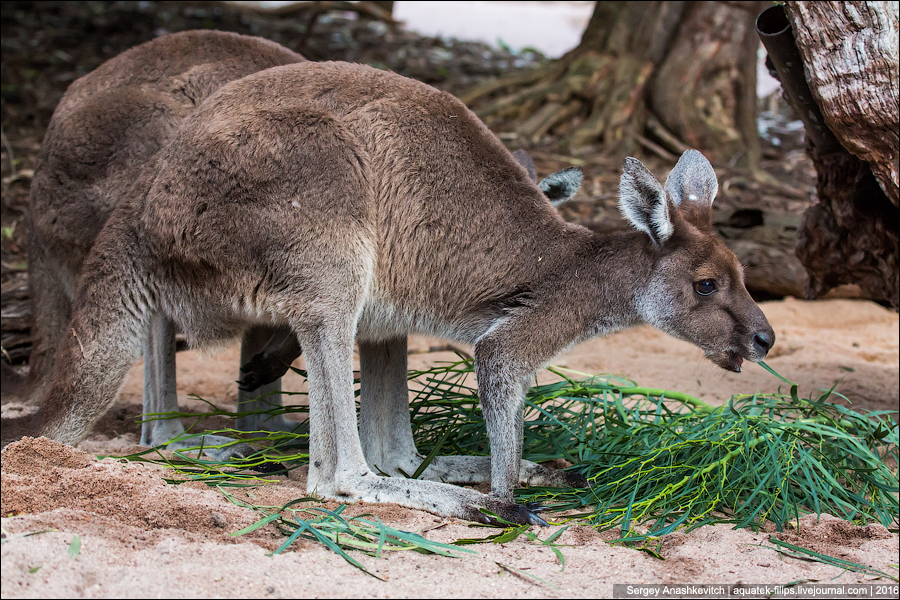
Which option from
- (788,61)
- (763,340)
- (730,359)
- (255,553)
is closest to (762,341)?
(763,340)

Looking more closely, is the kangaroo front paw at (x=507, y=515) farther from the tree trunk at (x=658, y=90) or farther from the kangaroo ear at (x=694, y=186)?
the tree trunk at (x=658, y=90)

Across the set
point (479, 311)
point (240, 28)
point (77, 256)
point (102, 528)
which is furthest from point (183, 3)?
point (102, 528)

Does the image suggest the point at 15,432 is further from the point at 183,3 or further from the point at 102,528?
the point at 183,3

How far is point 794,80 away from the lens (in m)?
4.42

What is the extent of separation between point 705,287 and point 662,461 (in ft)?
2.72

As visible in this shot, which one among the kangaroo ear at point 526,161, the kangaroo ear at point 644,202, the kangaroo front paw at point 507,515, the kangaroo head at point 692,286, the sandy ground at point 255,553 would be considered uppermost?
the kangaroo ear at point 526,161

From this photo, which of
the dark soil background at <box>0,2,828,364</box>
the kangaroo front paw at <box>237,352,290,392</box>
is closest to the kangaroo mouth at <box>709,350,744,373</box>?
the kangaroo front paw at <box>237,352,290,392</box>

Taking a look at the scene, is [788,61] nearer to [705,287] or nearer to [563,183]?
[563,183]

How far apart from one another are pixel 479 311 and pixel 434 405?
88cm

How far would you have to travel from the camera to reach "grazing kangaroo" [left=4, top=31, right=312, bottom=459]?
4203mm

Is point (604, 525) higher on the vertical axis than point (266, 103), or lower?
lower

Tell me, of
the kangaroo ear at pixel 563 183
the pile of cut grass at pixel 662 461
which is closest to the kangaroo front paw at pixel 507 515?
the pile of cut grass at pixel 662 461

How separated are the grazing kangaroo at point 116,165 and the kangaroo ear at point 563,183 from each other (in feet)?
5.58

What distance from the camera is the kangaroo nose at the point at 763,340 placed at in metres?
3.55
